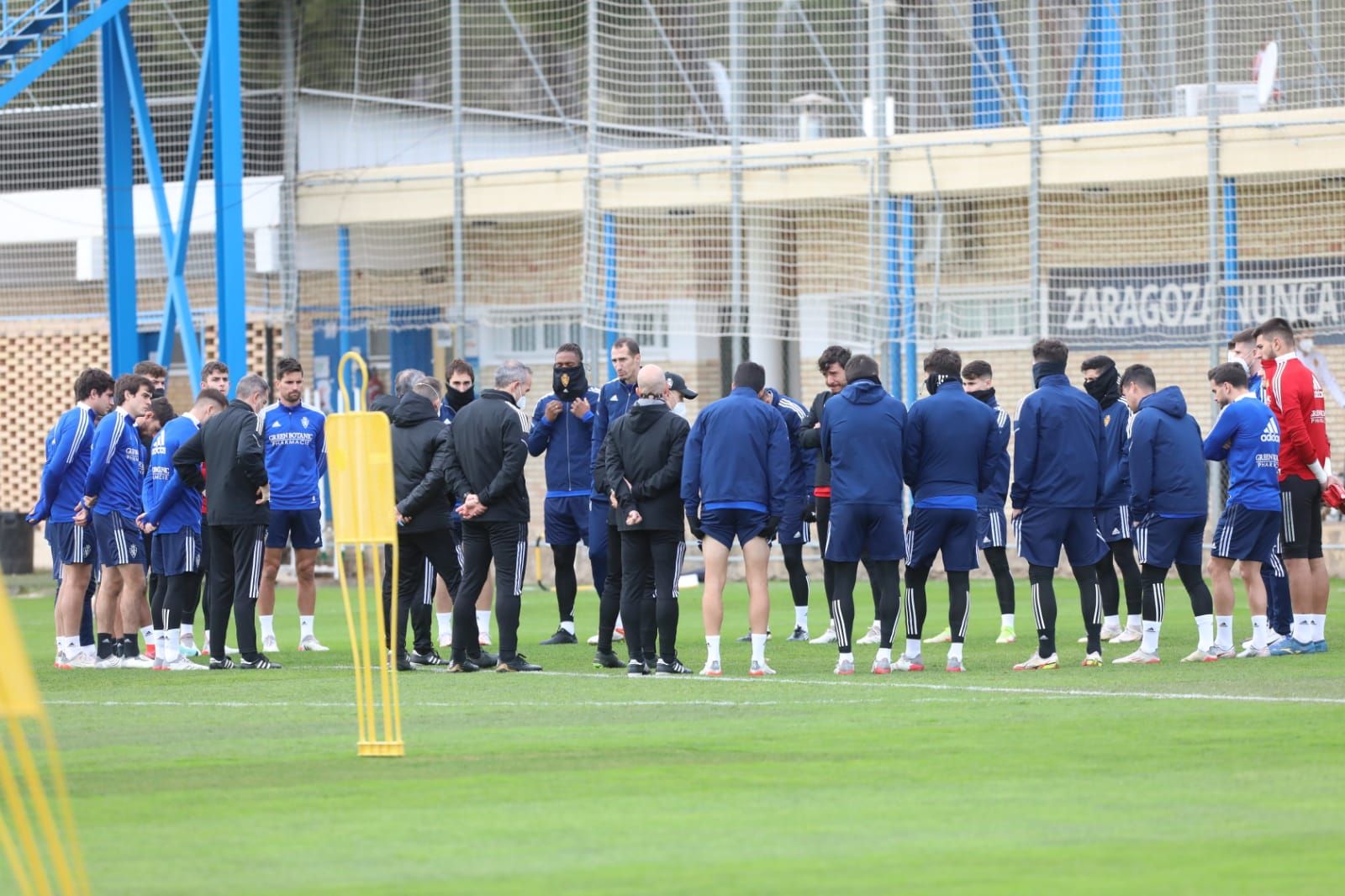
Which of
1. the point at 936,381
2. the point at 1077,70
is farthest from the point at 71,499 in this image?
the point at 1077,70

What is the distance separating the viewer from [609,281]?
25156 mm

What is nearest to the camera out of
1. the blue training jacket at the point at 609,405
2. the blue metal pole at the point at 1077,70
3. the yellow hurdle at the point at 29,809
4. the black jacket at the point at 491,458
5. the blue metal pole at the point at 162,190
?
the yellow hurdle at the point at 29,809

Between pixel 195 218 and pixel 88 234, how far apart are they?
1708 mm

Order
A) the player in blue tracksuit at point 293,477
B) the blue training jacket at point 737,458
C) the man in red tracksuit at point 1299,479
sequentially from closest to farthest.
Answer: the blue training jacket at point 737,458 → the man in red tracksuit at point 1299,479 → the player in blue tracksuit at point 293,477

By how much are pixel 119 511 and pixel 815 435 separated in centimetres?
513

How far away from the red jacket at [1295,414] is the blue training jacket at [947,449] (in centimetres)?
233

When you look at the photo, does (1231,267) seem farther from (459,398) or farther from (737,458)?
(737,458)

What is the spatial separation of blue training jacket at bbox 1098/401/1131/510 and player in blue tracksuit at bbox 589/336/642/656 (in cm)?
338


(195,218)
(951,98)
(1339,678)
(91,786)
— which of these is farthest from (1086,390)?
(195,218)

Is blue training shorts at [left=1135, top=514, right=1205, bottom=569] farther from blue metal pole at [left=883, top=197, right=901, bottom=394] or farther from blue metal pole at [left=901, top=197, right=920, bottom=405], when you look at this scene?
blue metal pole at [left=883, top=197, right=901, bottom=394]

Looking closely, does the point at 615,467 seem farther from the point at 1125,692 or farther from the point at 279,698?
the point at 1125,692

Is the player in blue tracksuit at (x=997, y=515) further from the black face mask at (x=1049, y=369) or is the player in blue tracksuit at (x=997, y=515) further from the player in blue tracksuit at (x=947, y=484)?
the player in blue tracksuit at (x=947, y=484)

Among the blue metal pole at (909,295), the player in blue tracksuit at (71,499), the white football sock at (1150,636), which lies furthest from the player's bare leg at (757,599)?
the blue metal pole at (909,295)

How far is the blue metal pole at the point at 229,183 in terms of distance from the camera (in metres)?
23.9
